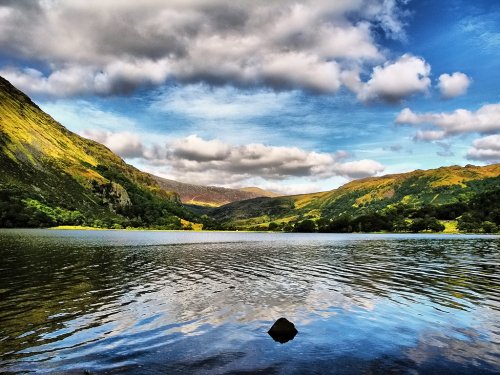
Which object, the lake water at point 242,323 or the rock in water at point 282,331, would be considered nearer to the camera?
the lake water at point 242,323

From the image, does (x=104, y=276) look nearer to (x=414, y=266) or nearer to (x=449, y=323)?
(x=449, y=323)

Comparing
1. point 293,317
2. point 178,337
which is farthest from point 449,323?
point 178,337

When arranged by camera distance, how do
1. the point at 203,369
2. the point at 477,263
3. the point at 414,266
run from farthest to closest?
the point at 477,263, the point at 414,266, the point at 203,369

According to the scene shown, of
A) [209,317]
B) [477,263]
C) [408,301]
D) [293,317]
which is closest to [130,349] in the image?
[209,317]

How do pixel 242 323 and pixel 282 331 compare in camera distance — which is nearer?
pixel 282 331

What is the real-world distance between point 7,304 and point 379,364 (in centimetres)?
2963

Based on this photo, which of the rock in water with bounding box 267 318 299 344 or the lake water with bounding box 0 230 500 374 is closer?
the lake water with bounding box 0 230 500 374

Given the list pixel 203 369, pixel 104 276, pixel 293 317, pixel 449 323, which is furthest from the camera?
pixel 104 276

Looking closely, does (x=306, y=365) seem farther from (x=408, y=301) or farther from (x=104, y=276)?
(x=104, y=276)

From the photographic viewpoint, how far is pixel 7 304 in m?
31.0

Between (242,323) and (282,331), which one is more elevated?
(282,331)

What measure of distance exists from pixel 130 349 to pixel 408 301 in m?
26.8

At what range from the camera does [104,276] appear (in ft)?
162

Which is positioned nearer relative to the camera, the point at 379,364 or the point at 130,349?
the point at 379,364
